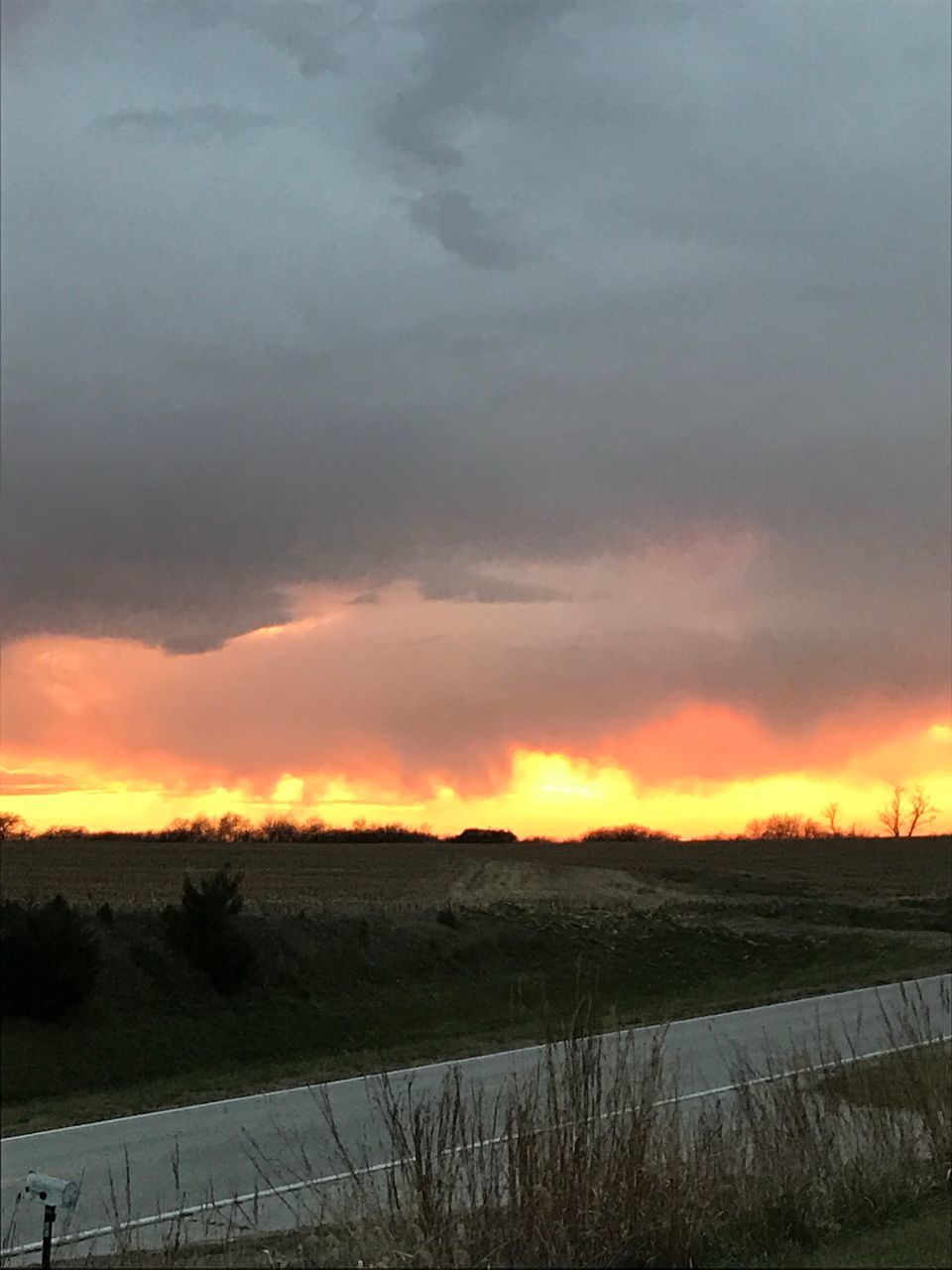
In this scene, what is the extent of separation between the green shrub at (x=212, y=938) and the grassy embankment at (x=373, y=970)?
1.07ft

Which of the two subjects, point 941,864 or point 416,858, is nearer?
point 416,858

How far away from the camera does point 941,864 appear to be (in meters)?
76.8

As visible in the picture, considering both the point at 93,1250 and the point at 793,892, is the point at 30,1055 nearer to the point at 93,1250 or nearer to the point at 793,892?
the point at 93,1250

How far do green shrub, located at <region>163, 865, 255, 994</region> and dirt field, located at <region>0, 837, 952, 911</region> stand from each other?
202 centimetres

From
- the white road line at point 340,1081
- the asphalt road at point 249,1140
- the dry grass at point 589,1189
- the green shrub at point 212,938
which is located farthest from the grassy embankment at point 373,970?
the asphalt road at point 249,1140

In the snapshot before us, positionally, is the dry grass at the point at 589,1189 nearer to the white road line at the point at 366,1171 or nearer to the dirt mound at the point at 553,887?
the white road line at the point at 366,1171

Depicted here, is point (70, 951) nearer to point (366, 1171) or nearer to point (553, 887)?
point (366, 1171)

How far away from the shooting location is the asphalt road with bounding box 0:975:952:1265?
10641 millimetres

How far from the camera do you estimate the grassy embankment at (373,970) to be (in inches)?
886

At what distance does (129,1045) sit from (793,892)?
42185 mm

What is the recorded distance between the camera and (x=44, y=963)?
2370 centimetres

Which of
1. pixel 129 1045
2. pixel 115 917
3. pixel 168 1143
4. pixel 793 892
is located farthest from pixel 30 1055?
pixel 793 892

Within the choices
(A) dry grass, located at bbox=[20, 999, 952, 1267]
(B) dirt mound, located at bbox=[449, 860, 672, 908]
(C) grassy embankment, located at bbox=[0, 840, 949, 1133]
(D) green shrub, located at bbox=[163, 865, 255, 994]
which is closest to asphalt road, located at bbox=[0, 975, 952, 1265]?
(A) dry grass, located at bbox=[20, 999, 952, 1267]

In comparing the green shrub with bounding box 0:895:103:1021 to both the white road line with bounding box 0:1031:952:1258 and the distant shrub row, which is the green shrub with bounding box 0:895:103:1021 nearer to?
the distant shrub row
